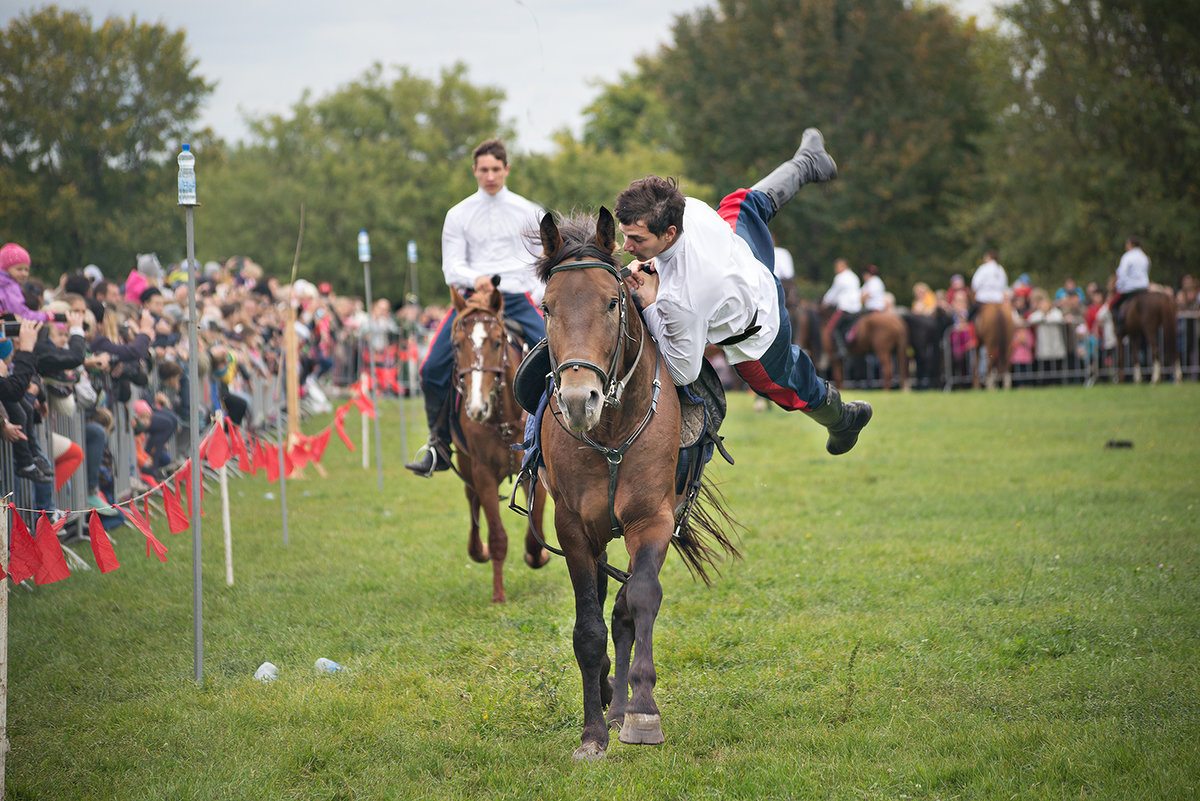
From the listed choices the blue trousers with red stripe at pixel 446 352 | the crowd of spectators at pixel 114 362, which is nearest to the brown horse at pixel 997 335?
the crowd of spectators at pixel 114 362

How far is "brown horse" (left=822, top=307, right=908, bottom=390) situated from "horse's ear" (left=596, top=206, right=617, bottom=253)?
765 inches

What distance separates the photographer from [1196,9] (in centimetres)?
3108

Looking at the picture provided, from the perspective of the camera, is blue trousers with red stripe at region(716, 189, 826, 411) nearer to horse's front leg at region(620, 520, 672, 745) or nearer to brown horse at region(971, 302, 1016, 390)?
horse's front leg at region(620, 520, 672, 745)

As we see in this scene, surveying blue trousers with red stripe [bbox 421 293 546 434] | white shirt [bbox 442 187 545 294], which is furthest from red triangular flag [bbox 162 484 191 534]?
white shirt [bbox 442 187 545 294]

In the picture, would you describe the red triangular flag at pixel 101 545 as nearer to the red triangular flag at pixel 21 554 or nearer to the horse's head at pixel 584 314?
the red triangular flag at pixel 21 554

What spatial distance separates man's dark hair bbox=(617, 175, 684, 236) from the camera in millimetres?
5105

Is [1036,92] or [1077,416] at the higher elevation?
[1036,92]

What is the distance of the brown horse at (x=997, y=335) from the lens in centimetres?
2250

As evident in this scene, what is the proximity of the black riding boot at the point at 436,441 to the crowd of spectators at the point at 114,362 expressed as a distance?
1.48m

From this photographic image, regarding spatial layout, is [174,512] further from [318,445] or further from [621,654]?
[318,445]

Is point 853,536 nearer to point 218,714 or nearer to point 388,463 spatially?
point 218,714

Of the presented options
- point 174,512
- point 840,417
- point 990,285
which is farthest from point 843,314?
point 174,512

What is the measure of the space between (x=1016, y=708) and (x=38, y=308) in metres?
8.75

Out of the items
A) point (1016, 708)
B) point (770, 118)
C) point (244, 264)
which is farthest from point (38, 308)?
point (770, 118)
